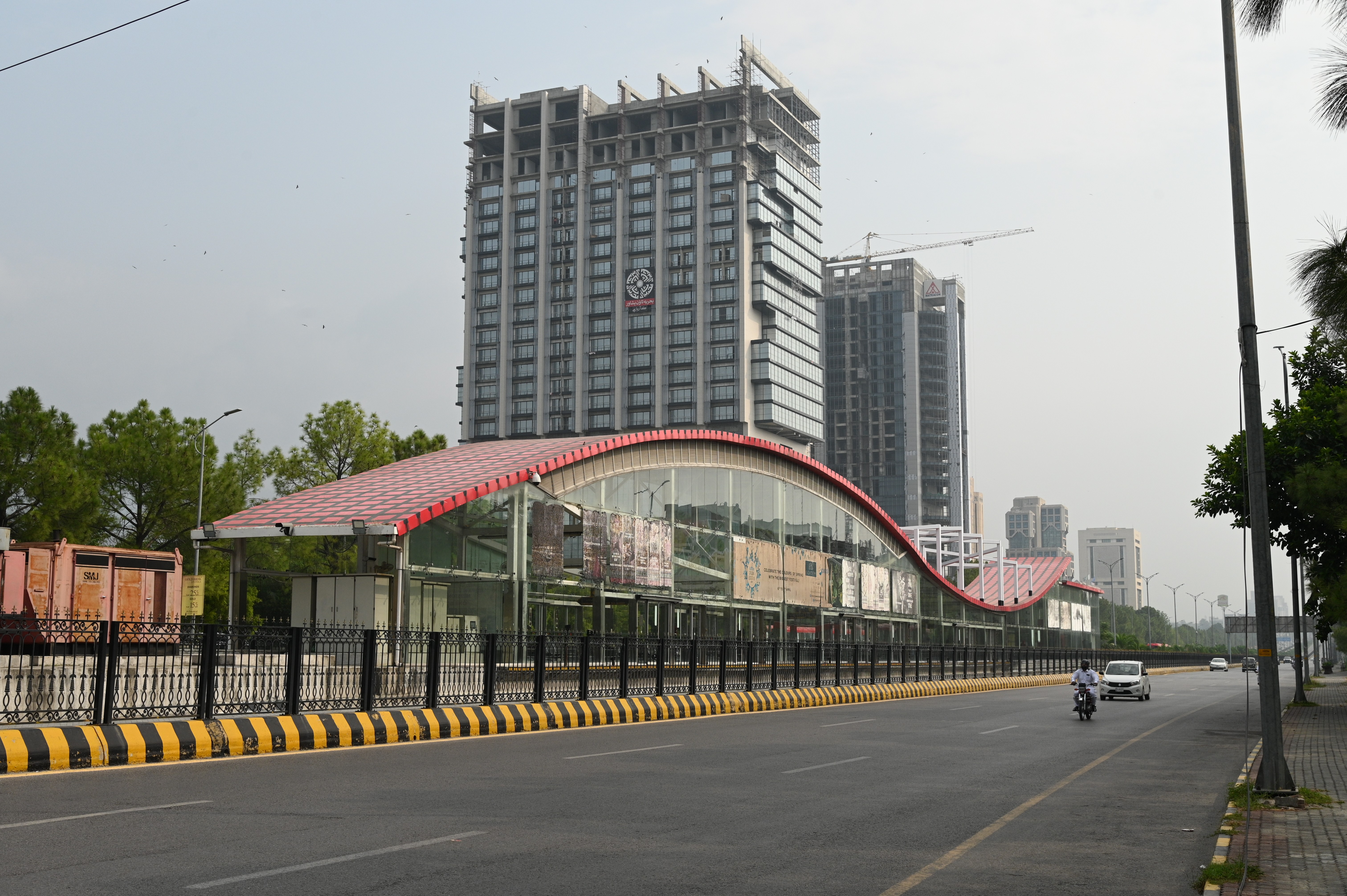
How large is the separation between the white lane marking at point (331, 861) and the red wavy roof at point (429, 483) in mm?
26151

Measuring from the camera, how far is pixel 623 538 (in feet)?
160

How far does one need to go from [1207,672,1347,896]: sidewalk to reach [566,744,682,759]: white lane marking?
8.37m

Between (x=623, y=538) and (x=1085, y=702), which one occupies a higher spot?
(x=623, y=538)

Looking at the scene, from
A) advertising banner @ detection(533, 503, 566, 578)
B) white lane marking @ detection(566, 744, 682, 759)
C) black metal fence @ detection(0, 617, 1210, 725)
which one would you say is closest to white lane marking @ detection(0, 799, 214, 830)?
black metal fence @ detection(0, 617, 1210, 725)

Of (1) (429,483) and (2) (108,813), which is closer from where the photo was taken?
(2) (108,813)

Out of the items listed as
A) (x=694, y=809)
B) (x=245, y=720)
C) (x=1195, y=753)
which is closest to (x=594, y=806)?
(x=694, y=809)

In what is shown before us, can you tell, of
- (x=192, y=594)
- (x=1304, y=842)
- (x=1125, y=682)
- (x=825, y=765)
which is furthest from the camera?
(x=1125, y=682)

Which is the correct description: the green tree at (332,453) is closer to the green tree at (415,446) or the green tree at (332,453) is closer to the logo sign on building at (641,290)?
the green tree at (415,446)

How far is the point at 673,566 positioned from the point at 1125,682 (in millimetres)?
18587

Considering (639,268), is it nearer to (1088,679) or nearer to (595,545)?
(595,545)

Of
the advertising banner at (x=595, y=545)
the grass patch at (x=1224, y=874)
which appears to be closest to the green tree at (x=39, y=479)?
the advertising banner at (x=595, y=545)

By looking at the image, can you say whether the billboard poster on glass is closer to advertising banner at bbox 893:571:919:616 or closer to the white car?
the white car

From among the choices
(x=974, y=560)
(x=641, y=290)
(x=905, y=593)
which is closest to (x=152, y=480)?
(x=905, y=593)

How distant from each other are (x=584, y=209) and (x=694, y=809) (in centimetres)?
16522
